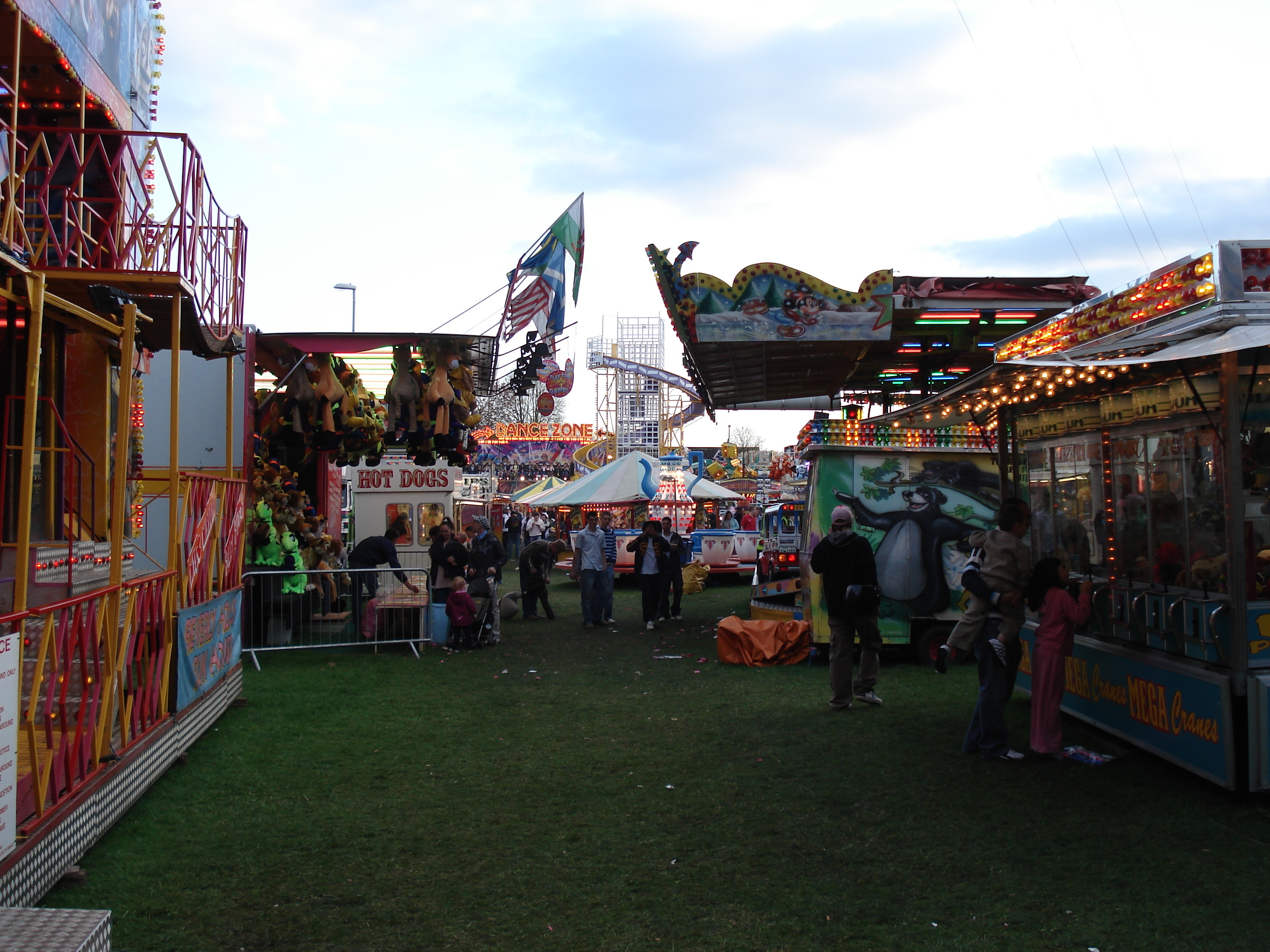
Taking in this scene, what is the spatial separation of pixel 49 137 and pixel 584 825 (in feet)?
24.7

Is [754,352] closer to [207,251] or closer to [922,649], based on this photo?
[922,649]

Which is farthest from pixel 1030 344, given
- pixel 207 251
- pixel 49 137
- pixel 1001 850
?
pixel 49 137

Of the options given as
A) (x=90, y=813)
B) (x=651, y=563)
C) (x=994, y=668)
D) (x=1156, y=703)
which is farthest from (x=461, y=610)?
(x=1156, y=703)

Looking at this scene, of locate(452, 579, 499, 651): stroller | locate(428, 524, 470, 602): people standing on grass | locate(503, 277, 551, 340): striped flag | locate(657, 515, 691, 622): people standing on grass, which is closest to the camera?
locate(503, 277, 551, 340): striped flag

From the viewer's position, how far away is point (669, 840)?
5469 millimetres

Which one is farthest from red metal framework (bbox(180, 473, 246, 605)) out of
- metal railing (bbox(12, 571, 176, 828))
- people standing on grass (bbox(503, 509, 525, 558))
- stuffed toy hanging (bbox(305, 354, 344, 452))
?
people standing on grass (bbox(503, 509, 525, 558))

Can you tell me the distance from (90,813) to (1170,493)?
6.85 m

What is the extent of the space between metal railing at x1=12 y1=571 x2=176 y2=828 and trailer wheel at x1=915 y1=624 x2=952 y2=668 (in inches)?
296

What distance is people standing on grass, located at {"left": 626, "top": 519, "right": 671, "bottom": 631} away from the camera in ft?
49.5

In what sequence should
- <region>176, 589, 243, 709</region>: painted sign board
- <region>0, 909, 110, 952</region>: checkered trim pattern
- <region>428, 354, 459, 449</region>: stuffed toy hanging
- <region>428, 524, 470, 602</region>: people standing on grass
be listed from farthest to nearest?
<region>428, 524, 470, 602</region>: people standing on grass → <region>428, 354, 459, 449</region>: stuffed toy hanging → <region>176, 589, 243, 709</region>: painted sign board → <region>0, 909, 110, 952</region>: checkered trim pattern

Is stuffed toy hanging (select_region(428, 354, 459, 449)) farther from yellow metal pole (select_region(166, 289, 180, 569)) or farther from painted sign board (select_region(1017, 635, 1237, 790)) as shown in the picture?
painted sign board (select_region(1017, 635, 1237, 790))

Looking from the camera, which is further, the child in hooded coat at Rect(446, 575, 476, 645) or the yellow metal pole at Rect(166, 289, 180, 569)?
the child in hooded coat at Rect(446, 575, 476, 645)

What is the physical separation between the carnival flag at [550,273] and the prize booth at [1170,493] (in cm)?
592

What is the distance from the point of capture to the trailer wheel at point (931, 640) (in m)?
10.9
